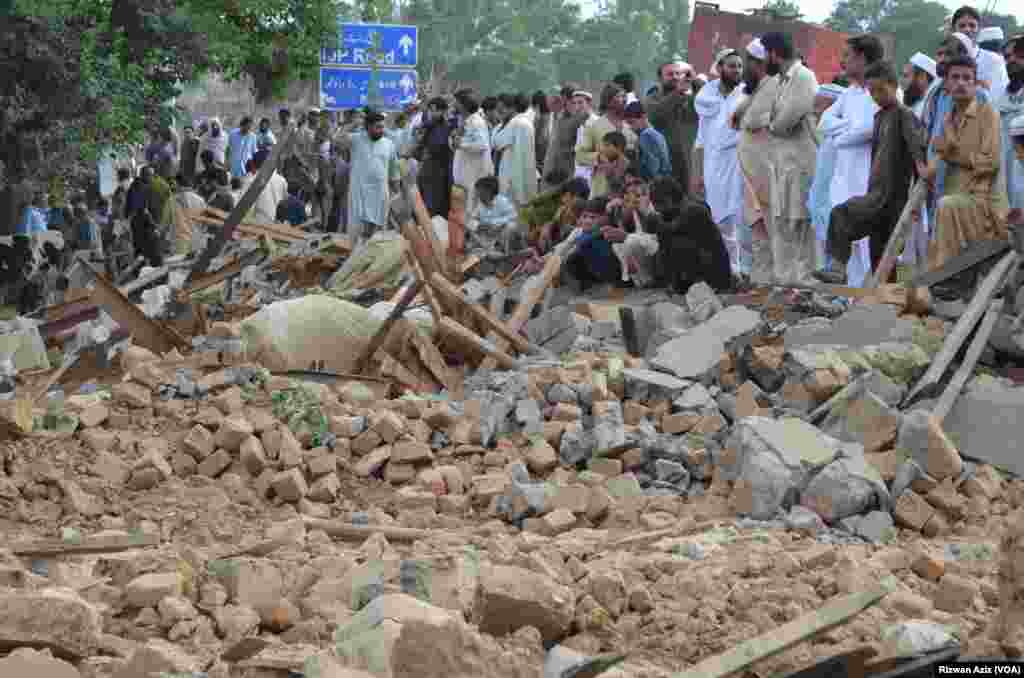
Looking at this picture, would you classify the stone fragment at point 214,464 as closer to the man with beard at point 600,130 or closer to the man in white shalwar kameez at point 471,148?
the man with beard at point 600,130

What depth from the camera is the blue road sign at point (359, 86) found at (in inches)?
780

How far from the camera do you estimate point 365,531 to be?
6375mm

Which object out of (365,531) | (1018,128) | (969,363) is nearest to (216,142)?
(1018,128)

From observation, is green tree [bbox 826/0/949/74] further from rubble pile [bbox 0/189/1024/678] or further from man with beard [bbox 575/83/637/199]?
rubble pile [bbox 0/189/1024/678]

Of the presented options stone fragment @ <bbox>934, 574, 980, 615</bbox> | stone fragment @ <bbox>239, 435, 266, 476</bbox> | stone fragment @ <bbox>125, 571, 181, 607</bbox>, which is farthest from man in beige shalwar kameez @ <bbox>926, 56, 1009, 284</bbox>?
stone fragment @ <bbox>125, 571, 181, 607</bbox>

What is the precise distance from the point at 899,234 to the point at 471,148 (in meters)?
7.34

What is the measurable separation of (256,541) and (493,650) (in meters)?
2.09

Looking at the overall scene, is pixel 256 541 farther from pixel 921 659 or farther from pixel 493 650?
pixel 921 659

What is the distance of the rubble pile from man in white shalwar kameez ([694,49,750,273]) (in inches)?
45.7

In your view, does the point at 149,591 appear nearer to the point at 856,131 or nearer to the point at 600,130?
the point at 856,131

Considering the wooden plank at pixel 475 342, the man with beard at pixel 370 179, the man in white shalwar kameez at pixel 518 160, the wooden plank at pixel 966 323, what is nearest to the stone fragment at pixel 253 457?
the wooden plank at pixel 475 342

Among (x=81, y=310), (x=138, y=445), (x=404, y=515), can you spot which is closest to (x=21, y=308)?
(x=81, y=310)

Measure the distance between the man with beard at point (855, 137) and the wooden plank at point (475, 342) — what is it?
2134 mm

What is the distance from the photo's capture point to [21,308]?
1595cm
